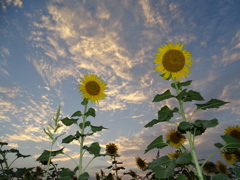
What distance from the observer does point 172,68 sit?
4324mm

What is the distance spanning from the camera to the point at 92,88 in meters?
6.10

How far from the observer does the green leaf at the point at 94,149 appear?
13.5 ft

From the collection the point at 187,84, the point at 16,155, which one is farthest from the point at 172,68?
the point at 16,155

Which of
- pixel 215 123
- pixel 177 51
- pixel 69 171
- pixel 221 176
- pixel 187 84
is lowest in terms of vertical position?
pixel 221 176

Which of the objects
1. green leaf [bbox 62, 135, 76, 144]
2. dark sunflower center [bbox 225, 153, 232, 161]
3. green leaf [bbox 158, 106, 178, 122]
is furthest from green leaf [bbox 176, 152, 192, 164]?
dark sunflower center [bbox 225, 153, 232, 161]

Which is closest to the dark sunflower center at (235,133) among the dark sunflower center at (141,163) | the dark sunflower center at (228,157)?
the dark sunflower center at (228,157)

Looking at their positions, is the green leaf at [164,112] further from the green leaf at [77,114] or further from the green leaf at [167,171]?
the green leaf at [77,114]

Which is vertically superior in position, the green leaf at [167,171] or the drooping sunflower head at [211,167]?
the drooping sunflower head at [211,167]

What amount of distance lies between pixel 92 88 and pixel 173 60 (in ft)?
9.33

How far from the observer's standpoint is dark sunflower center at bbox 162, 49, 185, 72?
4.33m

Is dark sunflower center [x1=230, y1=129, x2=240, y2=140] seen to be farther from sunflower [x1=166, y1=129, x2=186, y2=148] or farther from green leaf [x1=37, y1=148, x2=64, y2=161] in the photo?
green leaf [x1=37, y1=148, x2=64, y2=161]

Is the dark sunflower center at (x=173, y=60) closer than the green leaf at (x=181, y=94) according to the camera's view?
No

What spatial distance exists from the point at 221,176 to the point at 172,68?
7.88 ft

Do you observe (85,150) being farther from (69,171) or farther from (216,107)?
(216,107)
